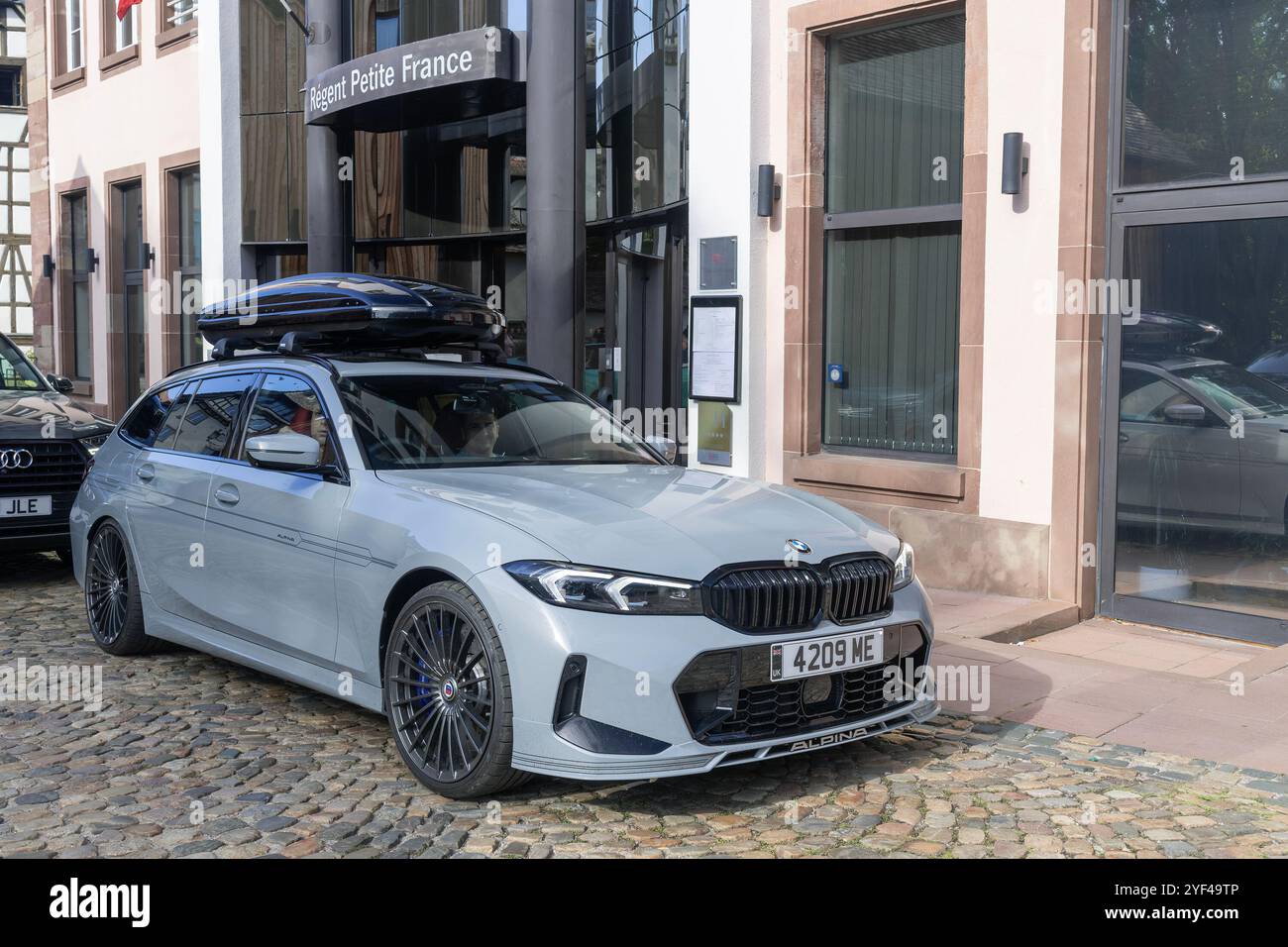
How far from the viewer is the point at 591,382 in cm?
1292

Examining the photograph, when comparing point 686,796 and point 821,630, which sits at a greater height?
point 821,630

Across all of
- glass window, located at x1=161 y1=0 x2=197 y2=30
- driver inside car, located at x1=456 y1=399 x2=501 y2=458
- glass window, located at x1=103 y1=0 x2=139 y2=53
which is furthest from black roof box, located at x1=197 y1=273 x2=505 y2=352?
glass window, located at x1=103 y1=0 x2=139 y2=53

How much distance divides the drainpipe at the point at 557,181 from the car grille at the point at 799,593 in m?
5.88

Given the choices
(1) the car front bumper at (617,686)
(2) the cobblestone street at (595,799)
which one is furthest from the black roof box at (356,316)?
(1) the car front bumper at (617,686)

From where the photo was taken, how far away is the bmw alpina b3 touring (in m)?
4.41

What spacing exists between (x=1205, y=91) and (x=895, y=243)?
252cm

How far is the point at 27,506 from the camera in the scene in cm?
926

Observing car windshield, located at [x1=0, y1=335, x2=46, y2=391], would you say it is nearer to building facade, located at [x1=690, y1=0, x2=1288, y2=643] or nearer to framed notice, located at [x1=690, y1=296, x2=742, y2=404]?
framed notice, located at [x1=690, y1=296, x2=742, y2=404]

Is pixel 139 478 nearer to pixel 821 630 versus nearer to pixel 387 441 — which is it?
pixel 387 441

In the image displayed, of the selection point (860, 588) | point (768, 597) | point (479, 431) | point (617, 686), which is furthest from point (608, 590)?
point (479, 431)

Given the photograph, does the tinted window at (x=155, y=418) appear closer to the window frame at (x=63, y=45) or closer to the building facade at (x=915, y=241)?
the building facade at (x=915, y=241)

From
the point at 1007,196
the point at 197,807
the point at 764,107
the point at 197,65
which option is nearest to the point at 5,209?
the point at 197,65
